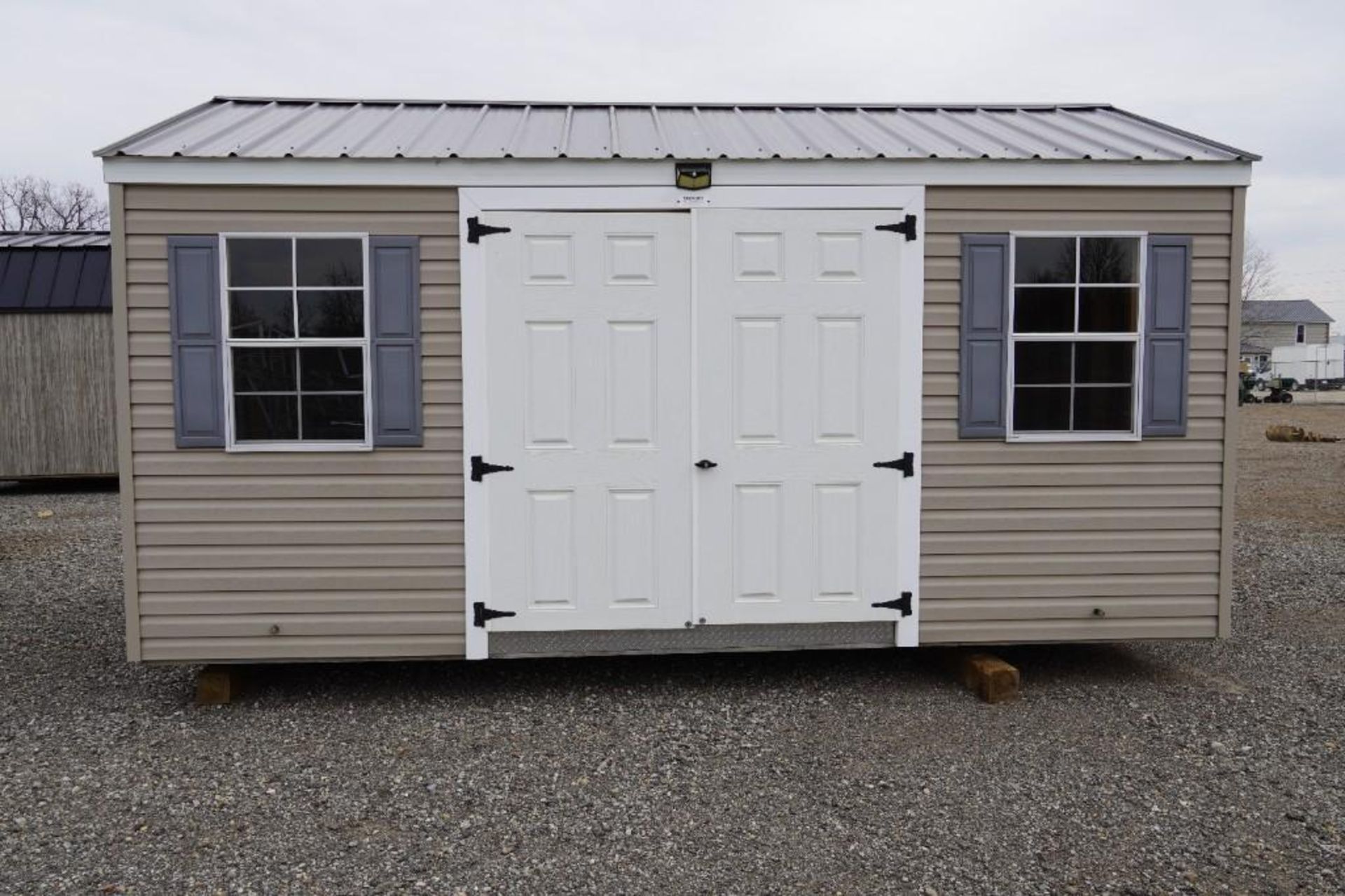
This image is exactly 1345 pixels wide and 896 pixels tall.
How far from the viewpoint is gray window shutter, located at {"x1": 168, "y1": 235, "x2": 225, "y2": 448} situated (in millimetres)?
4699

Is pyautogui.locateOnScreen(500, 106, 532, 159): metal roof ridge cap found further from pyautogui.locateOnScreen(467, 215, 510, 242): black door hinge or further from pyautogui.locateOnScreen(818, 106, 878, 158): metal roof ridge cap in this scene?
pyautogui.locateOnScreen(818, 106, 878, 158): metal roof ridge cap

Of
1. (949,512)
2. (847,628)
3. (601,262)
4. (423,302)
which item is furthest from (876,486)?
(423,302)

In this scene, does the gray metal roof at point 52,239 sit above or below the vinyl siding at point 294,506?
above

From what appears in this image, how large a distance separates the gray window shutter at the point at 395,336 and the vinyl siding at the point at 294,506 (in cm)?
5

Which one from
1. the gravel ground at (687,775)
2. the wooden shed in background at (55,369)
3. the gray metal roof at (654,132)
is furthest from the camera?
the wooden shed in background at (55,369)

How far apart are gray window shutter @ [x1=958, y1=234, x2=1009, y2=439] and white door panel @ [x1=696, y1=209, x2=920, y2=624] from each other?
0.86ft

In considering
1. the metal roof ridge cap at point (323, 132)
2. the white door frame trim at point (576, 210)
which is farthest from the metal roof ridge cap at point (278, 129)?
the white door frame trim at point (576, 210)

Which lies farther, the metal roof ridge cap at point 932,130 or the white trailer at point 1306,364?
the white trailer at point 1306,364

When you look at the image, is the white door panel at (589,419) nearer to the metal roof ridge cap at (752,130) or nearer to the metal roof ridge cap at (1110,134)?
the metal roof ridge cap at (752,130)

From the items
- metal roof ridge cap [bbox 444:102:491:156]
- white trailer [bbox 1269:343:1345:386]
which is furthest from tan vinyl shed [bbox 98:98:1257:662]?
white trailer [bbox 1269:343:1345:386]

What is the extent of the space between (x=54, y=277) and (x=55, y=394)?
55.2 inches

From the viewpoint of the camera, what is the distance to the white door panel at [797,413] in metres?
4.90

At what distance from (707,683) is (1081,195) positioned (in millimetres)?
2996

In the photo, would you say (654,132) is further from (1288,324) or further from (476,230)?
(1288,324)
